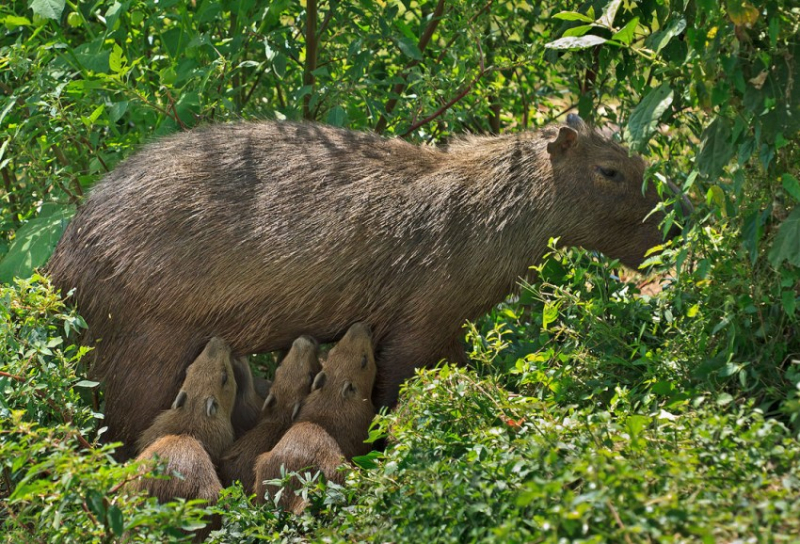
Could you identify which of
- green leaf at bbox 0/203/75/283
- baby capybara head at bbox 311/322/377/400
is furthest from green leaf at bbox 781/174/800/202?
green leaf at bbox 0/203/75/283

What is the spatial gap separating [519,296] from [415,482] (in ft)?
6.86

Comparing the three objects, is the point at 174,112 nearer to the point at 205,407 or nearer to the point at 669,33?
the point at 205,407

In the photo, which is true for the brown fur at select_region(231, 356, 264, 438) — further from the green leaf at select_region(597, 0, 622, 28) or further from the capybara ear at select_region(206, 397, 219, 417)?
the green leaf at select_region(597, 0, 622, 28)

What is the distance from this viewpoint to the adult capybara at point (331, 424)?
174 inches

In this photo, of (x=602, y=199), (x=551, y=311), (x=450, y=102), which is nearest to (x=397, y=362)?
(x=551, y=311)

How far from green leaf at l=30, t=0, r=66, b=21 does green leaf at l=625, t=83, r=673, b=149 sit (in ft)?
9.77

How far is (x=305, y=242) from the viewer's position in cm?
512

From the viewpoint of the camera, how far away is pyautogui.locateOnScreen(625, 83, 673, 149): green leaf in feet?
13.3

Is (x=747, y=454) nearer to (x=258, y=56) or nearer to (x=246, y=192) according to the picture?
(x=246, y=192)

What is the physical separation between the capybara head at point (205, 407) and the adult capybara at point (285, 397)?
0.11 metres

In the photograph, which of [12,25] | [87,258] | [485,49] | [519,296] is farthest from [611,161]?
[12,25]

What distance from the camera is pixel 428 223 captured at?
523 cm

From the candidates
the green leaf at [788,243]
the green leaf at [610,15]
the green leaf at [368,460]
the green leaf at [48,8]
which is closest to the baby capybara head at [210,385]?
the green leaf at [368,460]

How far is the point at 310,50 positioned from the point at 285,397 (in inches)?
88.0
